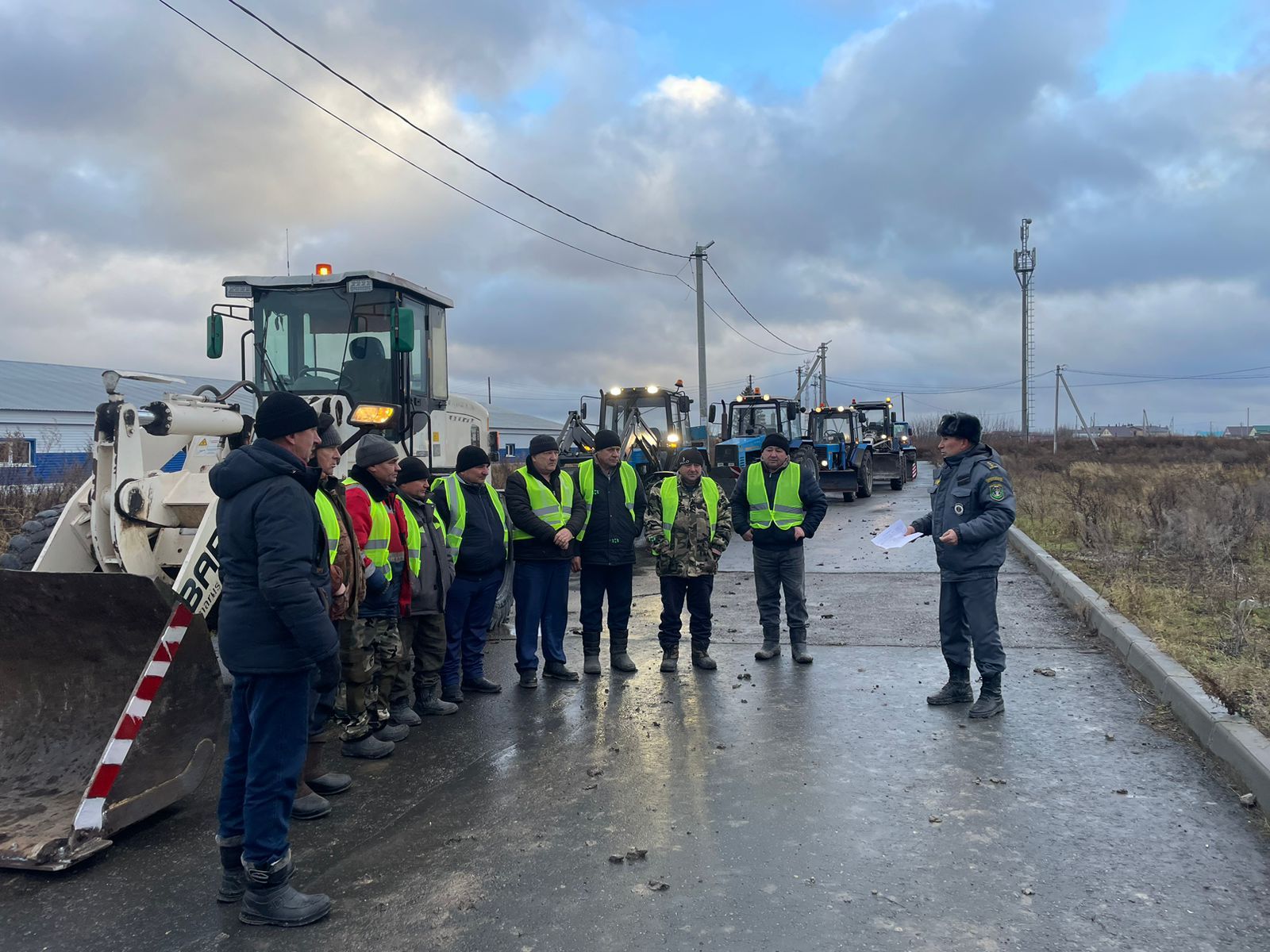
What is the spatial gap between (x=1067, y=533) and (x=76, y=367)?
54052 mm

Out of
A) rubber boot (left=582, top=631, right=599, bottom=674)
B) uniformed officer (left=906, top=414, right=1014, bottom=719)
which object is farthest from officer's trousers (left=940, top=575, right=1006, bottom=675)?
rubber boot (left=582, top=631, right=599, bottom=674)

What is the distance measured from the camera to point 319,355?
317 inches

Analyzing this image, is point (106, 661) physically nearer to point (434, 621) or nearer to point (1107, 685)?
point (434, 621)

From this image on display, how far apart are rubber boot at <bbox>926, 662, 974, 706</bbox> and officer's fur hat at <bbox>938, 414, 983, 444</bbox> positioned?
4.98 feet

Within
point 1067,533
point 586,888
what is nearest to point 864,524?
point 1067,533

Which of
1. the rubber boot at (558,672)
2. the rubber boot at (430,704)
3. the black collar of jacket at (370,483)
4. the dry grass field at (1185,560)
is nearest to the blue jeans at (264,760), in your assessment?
the black collar of jacket at (370,483)

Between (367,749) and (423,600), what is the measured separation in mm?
961

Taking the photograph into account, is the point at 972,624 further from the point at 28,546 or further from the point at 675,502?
the point at 28,546

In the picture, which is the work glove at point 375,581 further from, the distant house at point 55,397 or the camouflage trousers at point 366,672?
the distant house at point 55,397

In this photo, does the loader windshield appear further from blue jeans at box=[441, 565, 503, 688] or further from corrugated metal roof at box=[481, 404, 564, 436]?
corrugated metal roof at box=[481, 404, 564, 436]

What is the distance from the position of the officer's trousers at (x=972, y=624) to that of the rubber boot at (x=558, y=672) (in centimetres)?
264

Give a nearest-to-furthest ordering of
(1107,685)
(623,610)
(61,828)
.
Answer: (61,828) < (1107,685) < (623,610)

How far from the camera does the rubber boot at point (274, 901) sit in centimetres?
338

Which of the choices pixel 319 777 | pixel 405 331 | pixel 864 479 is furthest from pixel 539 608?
pixel 864 479
